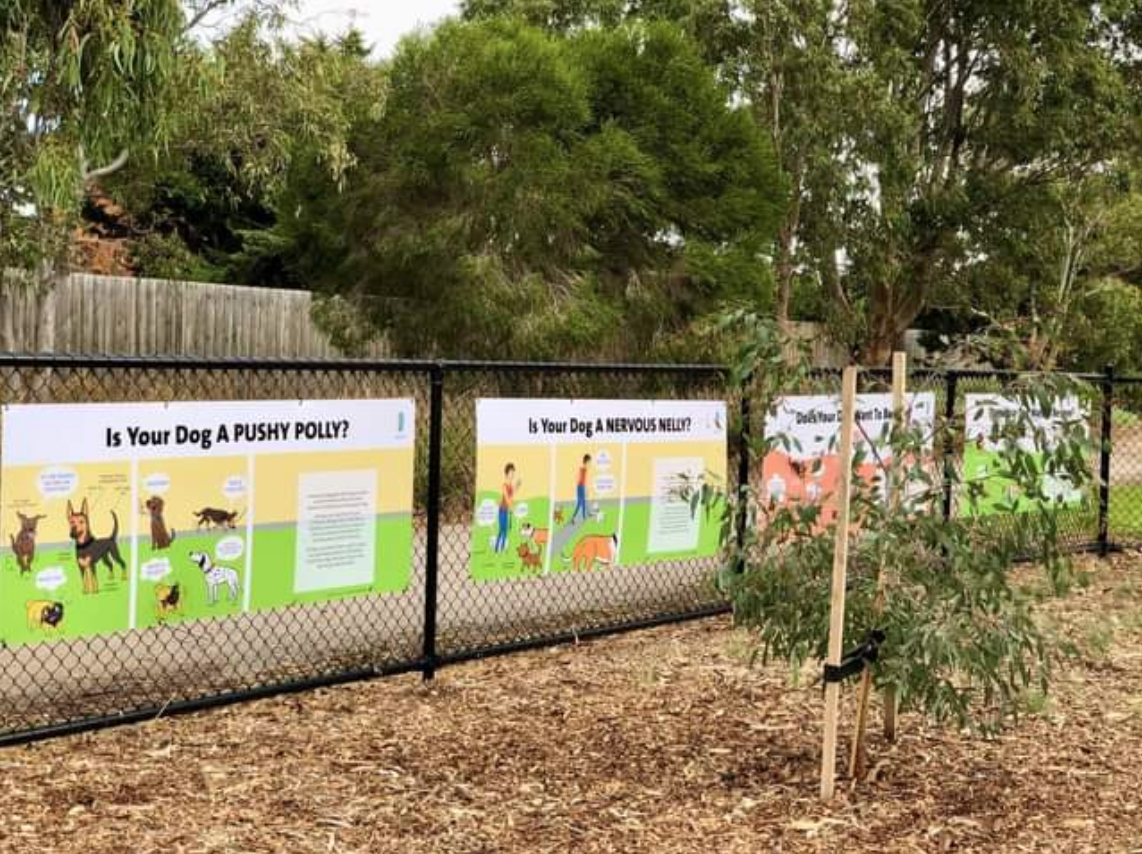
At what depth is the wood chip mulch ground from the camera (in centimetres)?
405

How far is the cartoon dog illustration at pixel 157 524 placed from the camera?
487 centimetres

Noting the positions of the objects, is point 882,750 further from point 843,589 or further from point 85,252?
point 85,252

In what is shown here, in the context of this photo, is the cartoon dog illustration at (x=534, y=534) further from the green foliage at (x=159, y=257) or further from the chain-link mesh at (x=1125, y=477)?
the green foliage at (x=159, y=257)

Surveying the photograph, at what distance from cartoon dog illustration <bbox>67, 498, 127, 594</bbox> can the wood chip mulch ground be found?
0.67 meters

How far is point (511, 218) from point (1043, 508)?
11.0 meters

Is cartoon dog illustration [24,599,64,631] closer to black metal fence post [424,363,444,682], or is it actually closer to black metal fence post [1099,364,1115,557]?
black metal fence post [424,363,444,682]

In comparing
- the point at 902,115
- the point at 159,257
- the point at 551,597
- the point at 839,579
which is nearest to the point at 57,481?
the point at 839,579

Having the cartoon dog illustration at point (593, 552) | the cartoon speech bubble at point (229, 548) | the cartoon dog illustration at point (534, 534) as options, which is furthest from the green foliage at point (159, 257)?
the cartoon speech bubble at point (229, 548)

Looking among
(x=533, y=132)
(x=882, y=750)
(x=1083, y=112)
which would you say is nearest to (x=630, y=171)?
(x=533, y=132)

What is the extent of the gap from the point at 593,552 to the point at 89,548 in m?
2.70

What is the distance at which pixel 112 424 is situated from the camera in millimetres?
4680

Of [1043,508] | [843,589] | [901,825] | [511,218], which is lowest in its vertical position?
[901,825]

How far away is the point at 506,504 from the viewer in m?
6.20

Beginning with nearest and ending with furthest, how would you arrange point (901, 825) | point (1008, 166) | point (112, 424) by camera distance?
point (901, 825), point (112, 424), point (1008, 166)
